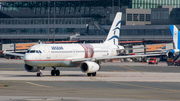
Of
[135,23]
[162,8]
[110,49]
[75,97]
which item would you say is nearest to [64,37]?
[135,23]

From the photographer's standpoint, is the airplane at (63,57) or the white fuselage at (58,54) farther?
the airplane at (63,57)

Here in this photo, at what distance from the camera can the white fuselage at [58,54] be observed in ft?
Result: 148

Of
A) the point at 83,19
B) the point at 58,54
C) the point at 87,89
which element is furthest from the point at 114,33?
the point at 83,19

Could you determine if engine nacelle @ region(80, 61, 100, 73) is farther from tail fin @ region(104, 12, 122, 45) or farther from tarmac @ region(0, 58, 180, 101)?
tail fin @ region(104, 12, 122, 45)

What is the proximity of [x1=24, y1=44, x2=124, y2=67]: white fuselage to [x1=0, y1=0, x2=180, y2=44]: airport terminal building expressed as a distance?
260 ft

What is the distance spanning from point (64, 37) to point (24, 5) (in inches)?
1639

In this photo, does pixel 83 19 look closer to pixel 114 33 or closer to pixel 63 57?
pixel 114 33

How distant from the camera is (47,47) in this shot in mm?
47031

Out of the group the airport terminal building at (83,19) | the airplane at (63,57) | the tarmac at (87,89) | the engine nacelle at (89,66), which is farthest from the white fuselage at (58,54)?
the airport terminal building at (83,19)

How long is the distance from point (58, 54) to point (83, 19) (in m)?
111

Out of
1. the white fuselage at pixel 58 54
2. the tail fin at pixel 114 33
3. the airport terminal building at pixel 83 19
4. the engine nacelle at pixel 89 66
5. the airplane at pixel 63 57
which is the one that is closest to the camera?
the white fuselage at pixel 58 54

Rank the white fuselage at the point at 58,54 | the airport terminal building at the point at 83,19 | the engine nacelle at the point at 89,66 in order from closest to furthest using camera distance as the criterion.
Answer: the white fuselage at the point at 58,54, the engine nacelle at the point at 89,66, the airport terminal building at the point at 83,19

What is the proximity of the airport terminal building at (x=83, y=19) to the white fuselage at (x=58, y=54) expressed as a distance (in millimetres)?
79145

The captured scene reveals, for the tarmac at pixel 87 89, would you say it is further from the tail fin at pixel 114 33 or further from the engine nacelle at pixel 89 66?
the tail fin at pixel 114 33
